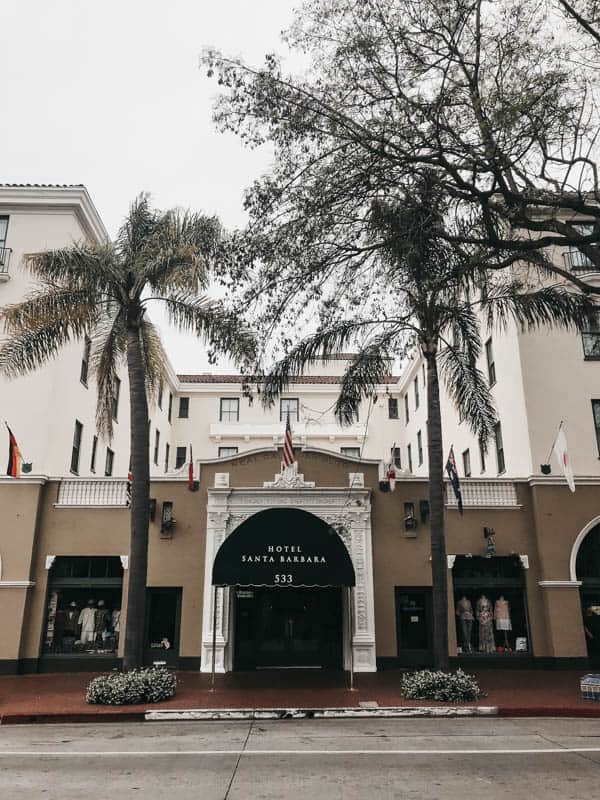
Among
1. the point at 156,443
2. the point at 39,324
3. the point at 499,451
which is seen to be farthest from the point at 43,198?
the point at 499,451

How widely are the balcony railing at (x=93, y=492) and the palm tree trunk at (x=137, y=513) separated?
14.9 ft

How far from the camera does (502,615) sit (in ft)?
60.0

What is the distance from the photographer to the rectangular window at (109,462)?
25489mm

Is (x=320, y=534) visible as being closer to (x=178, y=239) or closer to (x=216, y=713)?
(x=216, y=713)

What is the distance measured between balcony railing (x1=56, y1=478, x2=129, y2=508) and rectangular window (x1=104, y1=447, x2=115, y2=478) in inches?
244

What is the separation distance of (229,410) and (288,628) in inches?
746

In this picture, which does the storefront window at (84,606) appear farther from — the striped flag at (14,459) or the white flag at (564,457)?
the white flag at (564,457)

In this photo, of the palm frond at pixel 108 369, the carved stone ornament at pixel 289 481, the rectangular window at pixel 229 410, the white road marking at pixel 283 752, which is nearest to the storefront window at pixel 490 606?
the carved stone ornament at pixel 289 481

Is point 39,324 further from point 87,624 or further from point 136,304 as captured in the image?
point 87,624

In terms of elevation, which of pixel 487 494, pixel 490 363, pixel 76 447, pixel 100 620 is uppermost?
pixel 490 363

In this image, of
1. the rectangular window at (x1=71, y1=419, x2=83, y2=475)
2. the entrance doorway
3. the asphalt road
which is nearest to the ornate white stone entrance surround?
the entrance doorway

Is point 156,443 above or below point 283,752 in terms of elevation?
above

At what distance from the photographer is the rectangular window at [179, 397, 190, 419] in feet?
118

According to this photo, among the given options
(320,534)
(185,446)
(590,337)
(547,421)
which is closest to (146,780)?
(320,534)
